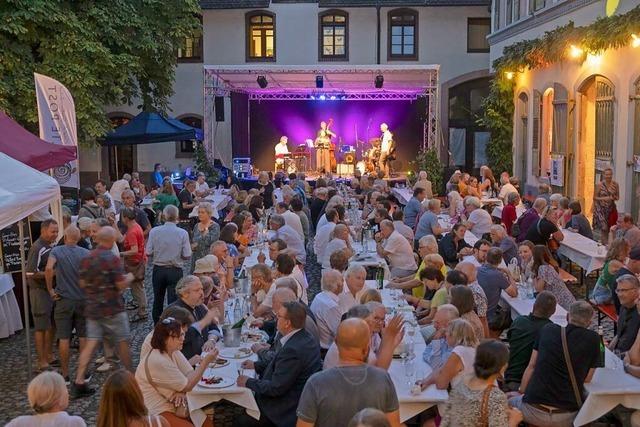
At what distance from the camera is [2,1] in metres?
19.6

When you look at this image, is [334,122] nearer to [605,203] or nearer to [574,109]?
[574,109]

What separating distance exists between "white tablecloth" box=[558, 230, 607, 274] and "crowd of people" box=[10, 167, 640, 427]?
24 cm

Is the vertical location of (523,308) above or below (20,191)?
below

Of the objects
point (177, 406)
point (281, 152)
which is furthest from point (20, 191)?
point (281, 152)

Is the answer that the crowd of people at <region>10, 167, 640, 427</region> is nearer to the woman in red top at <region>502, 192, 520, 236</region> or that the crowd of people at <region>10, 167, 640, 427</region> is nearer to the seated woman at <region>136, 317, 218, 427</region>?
the seated woman at <region>136, 317, 218, 427</region>

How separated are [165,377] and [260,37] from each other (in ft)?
83.8

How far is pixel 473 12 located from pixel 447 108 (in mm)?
3445

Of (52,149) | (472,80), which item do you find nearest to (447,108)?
(472,80)

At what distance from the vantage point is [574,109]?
19.7 m

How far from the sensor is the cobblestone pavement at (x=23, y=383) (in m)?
7.64

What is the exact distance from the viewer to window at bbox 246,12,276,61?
30.5m

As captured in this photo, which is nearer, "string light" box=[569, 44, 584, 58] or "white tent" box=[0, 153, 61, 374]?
"white tent" box=[0, 153, 61, 374]

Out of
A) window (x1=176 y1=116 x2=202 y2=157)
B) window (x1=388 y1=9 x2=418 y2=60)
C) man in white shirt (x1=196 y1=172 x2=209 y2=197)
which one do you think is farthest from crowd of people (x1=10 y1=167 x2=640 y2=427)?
window (x1=388 y1=9 x2=418 y2=60)

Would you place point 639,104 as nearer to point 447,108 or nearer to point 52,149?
point 52,149
